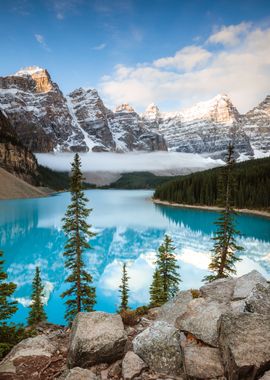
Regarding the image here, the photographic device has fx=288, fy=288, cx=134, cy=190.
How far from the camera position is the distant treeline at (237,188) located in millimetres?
123688

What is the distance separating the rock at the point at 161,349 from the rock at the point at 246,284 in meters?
4.59

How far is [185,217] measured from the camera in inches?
4382

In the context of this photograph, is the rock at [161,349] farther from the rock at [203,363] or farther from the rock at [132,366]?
the rock at [203,363]

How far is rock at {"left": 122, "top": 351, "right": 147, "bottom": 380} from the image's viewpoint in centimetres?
757

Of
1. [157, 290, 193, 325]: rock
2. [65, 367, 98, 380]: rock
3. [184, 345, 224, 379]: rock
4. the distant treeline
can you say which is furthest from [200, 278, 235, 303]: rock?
the distant treeline

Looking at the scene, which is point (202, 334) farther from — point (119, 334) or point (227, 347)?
point (119, 334)

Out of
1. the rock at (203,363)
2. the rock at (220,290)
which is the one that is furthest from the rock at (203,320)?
the rock at (220,290)

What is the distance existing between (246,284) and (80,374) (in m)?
8.05

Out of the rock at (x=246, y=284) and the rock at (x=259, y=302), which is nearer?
the rock at (x=259, y=302)

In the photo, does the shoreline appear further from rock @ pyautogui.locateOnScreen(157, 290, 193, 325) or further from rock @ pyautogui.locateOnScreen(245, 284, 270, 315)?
rock @ pyautogui.locateOnScreen(245, 284, 270, 315)

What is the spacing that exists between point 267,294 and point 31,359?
25.1ft

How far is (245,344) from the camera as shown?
21.4 feet

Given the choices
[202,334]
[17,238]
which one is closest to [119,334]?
[202,334]

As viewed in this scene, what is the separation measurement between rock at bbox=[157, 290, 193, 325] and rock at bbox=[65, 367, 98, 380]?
4.38 metres
